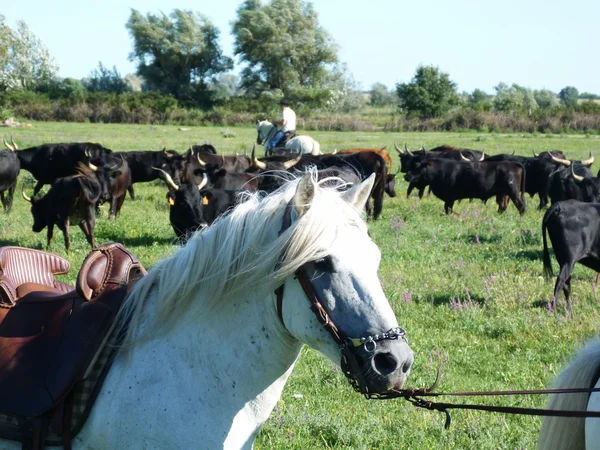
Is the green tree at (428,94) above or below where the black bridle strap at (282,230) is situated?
above

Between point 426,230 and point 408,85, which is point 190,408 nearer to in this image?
point 426,230

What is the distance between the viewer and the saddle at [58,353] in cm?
261

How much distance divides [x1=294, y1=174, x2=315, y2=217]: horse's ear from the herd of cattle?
6.32m

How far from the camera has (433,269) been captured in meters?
9.87

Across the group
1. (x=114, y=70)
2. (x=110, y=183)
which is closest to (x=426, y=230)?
(x=110, y=183)

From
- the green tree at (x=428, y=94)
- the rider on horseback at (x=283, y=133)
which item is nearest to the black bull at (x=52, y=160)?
the rider on horseback at (x=283, y=133)

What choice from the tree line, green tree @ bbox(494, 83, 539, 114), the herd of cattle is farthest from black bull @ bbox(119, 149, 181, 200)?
green tree @ bbox(494, 83, 539, 114)

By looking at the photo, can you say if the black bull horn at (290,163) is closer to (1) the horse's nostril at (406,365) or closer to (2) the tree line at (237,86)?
(1) the horse's nostril at (406,365)

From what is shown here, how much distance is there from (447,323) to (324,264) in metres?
5.30

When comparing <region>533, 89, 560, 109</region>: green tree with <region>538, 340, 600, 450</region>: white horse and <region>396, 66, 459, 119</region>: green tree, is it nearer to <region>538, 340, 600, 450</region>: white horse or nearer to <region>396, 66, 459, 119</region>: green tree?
<region>396, 66, 459, 119</region>: green tree

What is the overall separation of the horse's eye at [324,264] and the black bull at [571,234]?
6.67 m

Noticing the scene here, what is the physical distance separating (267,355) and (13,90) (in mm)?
63703

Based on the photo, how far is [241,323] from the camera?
8.75 ft

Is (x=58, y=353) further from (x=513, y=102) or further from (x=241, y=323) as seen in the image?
(x=513, y=102)
